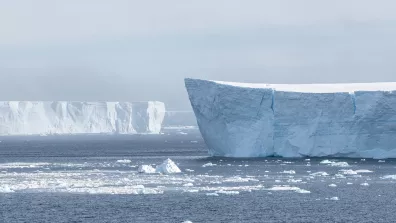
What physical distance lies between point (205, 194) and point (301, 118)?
1693 centimetres

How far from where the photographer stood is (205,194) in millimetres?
29094

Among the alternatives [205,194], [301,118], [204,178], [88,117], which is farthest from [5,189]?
[88,117]

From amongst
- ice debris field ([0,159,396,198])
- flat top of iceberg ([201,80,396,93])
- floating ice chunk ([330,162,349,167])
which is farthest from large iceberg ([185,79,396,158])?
floating ice chunk ([330,162,349,167])

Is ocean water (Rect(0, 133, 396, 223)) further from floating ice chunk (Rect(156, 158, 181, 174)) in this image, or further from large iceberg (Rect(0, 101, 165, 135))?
large iceberg (Rect(0, 101, 165, 135))

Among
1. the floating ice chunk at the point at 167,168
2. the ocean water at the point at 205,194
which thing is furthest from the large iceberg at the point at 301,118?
the floating ice chunk at the point at 167,168

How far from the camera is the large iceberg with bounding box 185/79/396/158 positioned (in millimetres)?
44062

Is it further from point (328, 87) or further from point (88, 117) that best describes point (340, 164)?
point (88, 117)

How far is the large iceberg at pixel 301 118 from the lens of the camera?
4406cm

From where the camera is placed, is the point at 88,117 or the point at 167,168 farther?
the point at 88,117

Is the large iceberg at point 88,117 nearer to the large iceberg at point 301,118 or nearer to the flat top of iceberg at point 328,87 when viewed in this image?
the flat top of iceberg at point 328,87

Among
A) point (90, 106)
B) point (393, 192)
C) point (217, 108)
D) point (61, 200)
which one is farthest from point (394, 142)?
point (90, 106)

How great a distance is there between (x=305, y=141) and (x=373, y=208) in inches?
774

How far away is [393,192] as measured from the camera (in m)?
30.2

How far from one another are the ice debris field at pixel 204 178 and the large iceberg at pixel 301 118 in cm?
128
